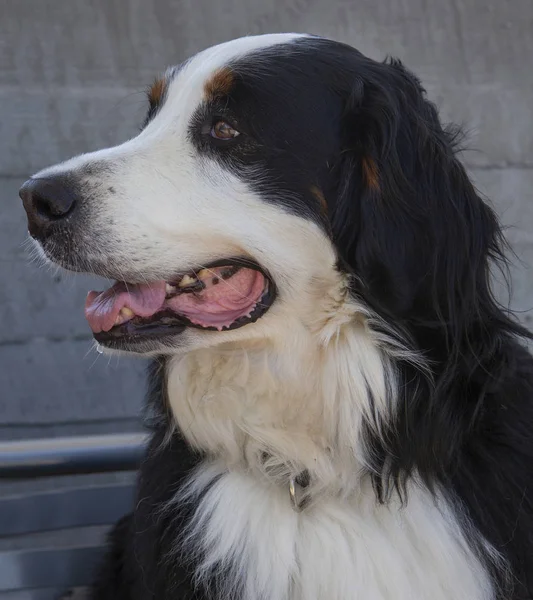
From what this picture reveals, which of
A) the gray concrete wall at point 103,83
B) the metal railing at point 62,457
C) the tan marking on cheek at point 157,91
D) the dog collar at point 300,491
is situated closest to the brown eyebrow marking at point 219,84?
the tan marking on cheek at point 157,91

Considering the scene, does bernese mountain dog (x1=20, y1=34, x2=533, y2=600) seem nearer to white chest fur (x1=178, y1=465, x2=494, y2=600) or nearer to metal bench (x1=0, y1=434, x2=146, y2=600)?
white chest fur (x1=178, y1=465, x2=494, y2=600)

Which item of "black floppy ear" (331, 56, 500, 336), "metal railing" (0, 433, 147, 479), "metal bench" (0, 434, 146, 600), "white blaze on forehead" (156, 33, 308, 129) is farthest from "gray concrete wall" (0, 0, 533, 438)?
"black floppy ear" (331, 56, 500, 336)

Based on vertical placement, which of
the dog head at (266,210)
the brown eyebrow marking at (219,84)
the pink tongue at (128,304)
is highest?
the brown eyebrow marking at (219,84)

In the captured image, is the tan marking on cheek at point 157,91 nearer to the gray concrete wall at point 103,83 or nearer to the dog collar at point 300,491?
the dog collar at point 300,491

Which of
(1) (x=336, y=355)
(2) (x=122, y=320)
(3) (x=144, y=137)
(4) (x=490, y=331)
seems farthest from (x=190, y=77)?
(4) (x=490, y=331)

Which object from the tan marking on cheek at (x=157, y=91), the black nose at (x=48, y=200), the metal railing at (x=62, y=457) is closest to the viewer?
the black nose at (x=48, y=200)

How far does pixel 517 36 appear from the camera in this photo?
14.5 ft

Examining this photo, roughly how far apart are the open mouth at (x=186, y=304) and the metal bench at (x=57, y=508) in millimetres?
661

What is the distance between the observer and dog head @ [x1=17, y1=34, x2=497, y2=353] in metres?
1.99

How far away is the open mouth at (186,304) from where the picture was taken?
2029 millimetres

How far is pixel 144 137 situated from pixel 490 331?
987 millimetres

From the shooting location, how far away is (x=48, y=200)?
1.97 m

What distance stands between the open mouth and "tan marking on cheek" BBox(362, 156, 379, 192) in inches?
12.9

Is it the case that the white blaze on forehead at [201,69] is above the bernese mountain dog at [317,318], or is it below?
above
